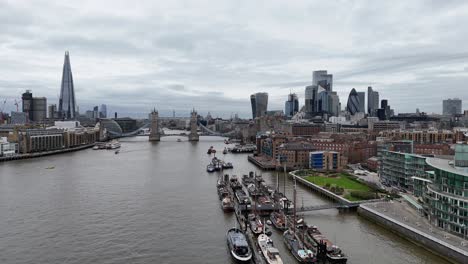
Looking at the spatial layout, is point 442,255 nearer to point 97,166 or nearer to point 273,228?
point 273,228

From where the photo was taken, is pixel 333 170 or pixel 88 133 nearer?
pixel 333 170

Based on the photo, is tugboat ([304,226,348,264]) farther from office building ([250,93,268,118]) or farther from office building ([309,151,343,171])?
office building ([250,93,268,118])

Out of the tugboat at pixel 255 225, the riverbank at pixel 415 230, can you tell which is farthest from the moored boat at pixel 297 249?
the riverbank at pixel 415 230

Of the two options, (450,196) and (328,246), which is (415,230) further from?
(328,246)

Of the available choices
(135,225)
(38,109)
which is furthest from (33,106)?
(135,225)

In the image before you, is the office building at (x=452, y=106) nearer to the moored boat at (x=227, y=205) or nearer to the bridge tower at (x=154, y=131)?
the bridge tower at (x=154, y=131)

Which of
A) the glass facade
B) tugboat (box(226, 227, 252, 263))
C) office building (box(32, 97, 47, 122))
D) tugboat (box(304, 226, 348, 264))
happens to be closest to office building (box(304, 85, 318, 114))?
office building (box(32, 97, 47, 122))

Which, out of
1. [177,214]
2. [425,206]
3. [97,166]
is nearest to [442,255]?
[425,206]
